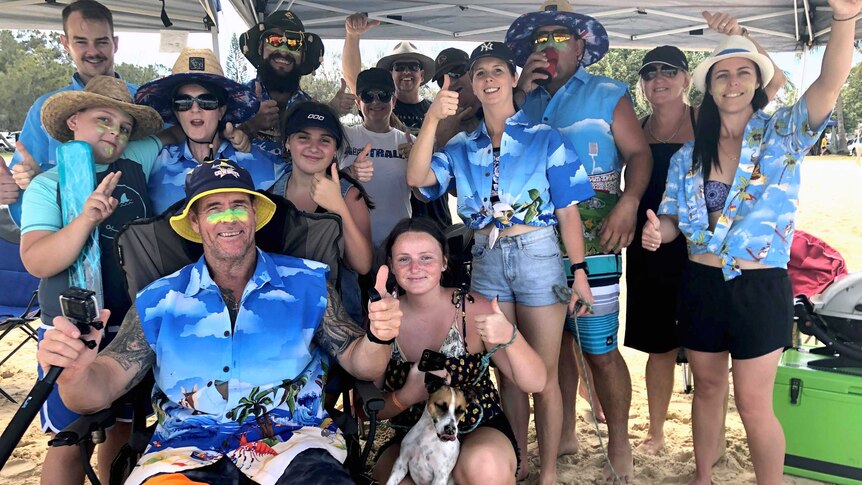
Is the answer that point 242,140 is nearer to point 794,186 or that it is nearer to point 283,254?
point 283,254

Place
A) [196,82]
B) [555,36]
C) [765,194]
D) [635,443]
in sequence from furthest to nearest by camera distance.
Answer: [635,443]
[555,36]
[196,82]
[765,194]

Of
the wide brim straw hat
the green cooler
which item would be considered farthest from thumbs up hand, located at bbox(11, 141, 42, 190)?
the green cooler

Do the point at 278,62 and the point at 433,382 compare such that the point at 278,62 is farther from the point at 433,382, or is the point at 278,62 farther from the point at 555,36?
the point at 433,382

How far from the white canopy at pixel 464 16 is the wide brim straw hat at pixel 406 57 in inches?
27.4

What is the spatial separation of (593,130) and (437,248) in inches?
42.3

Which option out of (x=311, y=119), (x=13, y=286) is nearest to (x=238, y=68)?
(x=13, y=286)

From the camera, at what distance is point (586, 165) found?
2.94 metres

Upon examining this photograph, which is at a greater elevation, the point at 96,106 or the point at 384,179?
the point at 96,106

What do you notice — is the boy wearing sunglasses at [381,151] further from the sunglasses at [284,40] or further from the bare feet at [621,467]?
the bare feet at [621,467]

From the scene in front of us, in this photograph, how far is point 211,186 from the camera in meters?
2.15

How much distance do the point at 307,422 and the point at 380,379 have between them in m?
0.32

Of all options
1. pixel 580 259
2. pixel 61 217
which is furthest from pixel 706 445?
pixel 61 217

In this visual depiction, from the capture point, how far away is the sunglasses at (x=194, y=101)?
2.74 meters

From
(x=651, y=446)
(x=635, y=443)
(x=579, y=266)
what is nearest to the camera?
(x=579, y=266)
